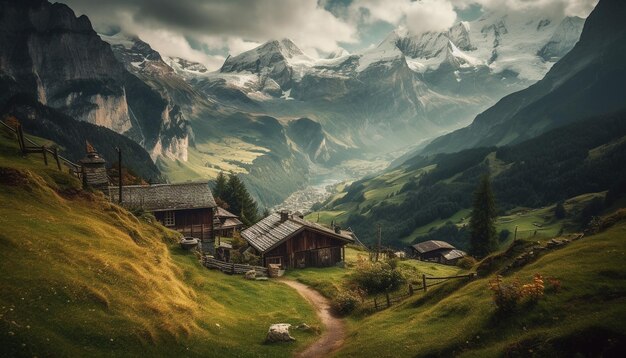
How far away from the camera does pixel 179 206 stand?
65875 millimetres

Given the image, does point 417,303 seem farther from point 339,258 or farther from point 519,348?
point 339,258

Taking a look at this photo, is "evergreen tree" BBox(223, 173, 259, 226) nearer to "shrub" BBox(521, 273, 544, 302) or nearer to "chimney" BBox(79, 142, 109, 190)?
"chimney" BBox(79, 142, 109, 190)

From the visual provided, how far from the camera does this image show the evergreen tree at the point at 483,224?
80875 millimetres

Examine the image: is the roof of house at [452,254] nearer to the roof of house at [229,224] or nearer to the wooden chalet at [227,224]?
the wooden chalet at [227,224]

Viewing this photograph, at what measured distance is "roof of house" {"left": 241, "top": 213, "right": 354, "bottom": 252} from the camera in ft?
193

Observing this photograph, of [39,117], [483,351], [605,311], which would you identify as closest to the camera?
[605,311]

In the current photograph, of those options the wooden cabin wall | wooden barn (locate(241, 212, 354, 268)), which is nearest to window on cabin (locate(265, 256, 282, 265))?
wooden barn (locate(241, 212, 354, 268))

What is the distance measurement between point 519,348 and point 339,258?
154ft

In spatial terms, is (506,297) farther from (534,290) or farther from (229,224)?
(229,224)

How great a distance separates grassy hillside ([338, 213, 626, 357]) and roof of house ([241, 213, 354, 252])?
3126 centimetres

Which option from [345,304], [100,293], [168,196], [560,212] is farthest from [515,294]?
[560,212]

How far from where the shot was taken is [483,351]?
1836 centimetres

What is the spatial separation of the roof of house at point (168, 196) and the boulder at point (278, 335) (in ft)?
142

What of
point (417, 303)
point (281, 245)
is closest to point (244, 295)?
point (417, 303)
